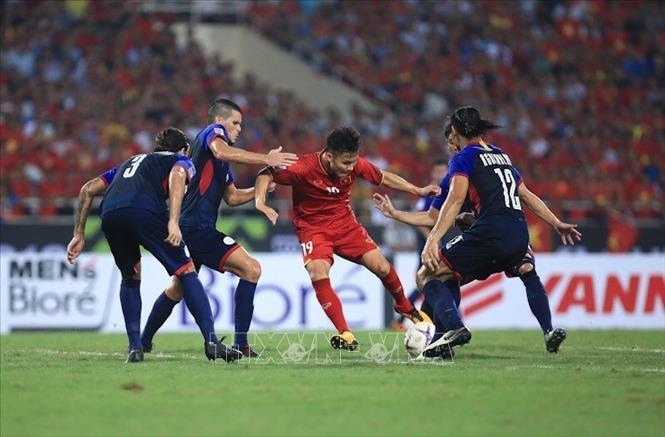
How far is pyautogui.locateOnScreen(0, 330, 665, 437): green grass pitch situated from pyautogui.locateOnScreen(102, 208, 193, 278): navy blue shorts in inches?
36.5

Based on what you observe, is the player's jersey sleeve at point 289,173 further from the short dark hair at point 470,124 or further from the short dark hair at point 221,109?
the short dark hair at point 470,124

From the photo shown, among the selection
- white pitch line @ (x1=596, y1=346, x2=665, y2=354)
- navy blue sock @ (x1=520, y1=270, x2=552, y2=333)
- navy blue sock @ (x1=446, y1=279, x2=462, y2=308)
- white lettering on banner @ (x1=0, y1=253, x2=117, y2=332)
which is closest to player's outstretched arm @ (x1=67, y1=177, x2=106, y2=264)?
navy blue sock @ (x1=446, y1=279, x2=462, y2=308)

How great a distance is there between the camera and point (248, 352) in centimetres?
1156

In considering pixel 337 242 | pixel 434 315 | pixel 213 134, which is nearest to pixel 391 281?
pixel 434 315

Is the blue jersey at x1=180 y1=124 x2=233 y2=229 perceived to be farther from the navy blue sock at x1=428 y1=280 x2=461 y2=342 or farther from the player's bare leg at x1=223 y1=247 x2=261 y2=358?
the navy blue sock at x1=428 y1=280 x2=461 y2=342

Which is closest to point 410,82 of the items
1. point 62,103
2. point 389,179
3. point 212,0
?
point 212,0

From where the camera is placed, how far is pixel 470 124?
11.2 m

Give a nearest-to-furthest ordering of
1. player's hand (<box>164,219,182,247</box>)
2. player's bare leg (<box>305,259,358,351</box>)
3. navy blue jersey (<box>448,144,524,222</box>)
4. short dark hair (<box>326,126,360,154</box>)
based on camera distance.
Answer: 1. player's hand (<box>164,219,182,247</box>)
2. player's bare leg (<box>305,259,358,351</box>)
3. navy blue jersey (<box>448,144,524,222</box>)
4. short dark hair (<box>326,126,360,154</box>)

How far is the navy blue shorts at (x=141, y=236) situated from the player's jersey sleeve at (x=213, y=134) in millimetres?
1023

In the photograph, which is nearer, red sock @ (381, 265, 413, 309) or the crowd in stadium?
red sock @ (381, 265, 413, 309)

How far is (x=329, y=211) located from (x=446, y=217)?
140 cm

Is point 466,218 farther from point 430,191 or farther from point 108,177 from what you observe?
point 108,177

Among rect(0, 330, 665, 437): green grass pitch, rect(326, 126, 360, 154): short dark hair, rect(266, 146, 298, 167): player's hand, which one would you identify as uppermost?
rect(326, 126, 360, 154): short dark hair

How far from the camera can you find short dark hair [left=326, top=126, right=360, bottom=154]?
437 inches
